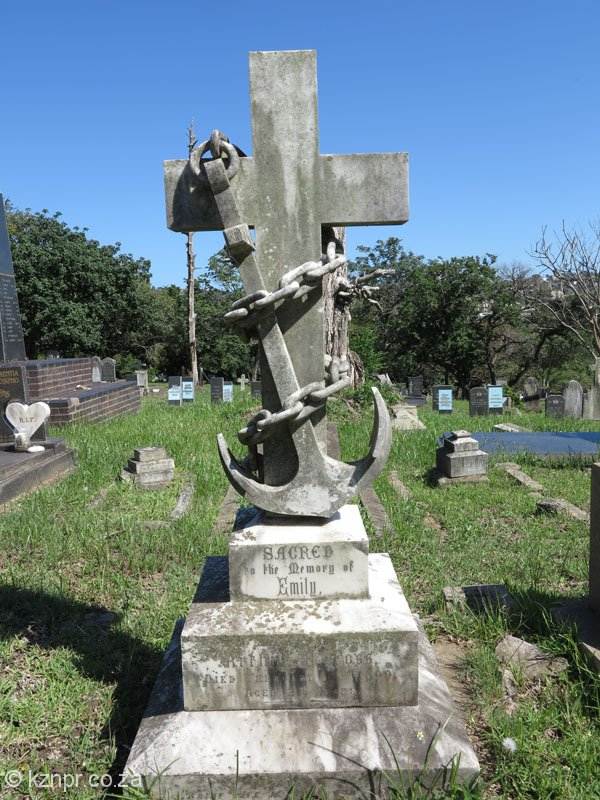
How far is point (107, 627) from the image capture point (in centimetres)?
373

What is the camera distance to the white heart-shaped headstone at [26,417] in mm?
8656

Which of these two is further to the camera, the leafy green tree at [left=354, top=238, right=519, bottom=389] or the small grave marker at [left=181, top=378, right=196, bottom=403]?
the leafy green tree at [left=354, top=238, right=519, bottom=389]

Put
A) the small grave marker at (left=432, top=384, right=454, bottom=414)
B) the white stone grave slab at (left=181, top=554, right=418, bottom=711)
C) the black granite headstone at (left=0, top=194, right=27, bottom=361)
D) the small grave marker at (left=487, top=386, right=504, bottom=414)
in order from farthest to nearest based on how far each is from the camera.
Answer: the small grave marker at (left=432, top=384, right=454, bottom=414) < the small grave marker at (left=487, top=386, right=504, bottom=414) < the black granite headstone at (left=0, top=194, right=27, bottom=361) < the white stone grave slab at (left=181, top=554, right=418, bottom=711)

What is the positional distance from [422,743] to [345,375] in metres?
1.48

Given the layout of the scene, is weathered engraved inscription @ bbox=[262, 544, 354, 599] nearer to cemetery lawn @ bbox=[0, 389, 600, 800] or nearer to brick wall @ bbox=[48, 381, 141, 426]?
cemetery lawn @ bbox=[0, 389, 600, 800]

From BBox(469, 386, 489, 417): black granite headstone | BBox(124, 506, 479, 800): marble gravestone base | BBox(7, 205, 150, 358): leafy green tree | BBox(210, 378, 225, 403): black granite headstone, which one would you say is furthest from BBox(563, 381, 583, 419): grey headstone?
BBox(7, 205, 150, 358): leafy green tree

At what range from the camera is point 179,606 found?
3.95m

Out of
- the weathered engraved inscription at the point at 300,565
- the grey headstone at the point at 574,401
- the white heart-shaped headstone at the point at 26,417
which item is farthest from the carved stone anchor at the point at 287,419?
the grey headstone at the point at 574,401

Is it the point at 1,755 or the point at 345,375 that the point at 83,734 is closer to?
the point at 1,755

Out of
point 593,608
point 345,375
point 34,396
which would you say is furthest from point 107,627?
point 34,396

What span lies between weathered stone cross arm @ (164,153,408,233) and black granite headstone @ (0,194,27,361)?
10932mm

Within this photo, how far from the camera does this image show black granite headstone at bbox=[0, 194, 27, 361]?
40.0 feet

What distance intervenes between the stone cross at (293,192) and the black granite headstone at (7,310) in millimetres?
11037

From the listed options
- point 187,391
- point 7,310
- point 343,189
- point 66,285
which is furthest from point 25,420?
point 66,285
